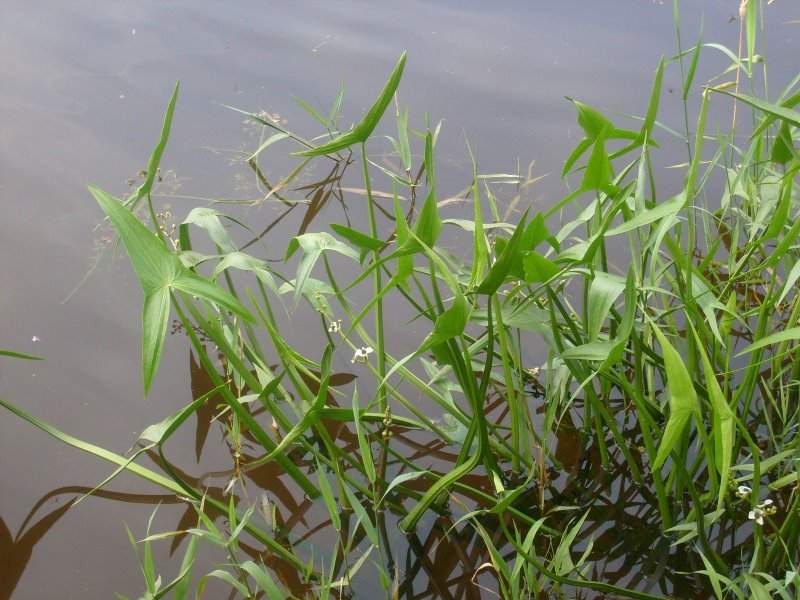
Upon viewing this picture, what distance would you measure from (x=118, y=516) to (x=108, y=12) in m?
1.40

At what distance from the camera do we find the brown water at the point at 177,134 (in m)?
1.04

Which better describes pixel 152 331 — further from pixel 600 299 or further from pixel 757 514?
pixel 757 514

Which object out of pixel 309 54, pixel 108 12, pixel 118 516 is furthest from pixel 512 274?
pixel 108 12

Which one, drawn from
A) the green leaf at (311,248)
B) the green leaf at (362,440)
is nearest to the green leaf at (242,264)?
the green leaf at (311,248)

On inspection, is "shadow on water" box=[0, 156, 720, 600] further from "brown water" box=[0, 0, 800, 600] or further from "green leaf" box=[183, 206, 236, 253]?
"green leaf" box=[183, 206, 236, 253]

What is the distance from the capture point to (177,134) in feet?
5.55

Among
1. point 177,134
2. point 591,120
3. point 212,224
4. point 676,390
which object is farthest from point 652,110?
point 177,134

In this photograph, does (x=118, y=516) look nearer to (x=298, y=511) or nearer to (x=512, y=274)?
(x=298, y=511)

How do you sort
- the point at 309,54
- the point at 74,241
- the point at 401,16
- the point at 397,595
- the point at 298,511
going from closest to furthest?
1. the point at 397,595
2. the point at 298,511
3. the point at 74,241
4. the point at 309,54
5. the point at 401,16

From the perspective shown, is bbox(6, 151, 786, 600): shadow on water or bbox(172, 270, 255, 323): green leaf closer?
bbox(172, 270, 255, 323): green leaf

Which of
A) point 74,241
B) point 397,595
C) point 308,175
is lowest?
point 397,595

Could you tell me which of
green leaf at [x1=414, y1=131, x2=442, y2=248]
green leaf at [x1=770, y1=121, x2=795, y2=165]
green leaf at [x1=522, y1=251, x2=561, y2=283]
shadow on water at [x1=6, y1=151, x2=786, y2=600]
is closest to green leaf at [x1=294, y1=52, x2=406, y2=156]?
green leaf at [x1=414, y1=131, x2=442, y2=248]

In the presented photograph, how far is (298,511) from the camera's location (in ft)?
3.50

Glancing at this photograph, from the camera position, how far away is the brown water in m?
1.04
